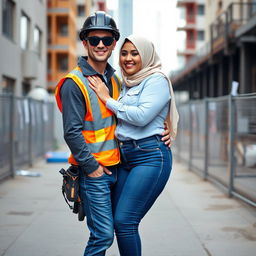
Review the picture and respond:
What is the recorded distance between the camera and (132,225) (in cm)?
332

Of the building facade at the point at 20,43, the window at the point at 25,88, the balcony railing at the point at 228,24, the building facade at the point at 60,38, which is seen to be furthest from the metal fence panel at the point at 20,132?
the building facade at the point at 60,38

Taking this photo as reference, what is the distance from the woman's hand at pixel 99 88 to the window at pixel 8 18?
1435 centimetres

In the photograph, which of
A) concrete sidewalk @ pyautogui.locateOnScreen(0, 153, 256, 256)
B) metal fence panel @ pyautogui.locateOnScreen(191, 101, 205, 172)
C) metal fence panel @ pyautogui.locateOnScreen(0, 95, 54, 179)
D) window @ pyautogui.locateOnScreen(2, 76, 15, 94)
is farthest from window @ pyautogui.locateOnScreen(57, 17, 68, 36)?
concrete sidewalk @ pyautogui.locateOnScreen(0, 153, 256, 256)

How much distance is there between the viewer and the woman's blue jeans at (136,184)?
3.31 m

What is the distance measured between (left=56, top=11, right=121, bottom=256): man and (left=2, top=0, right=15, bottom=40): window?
14231 millimetres

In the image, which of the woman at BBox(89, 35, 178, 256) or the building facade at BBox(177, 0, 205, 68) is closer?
the woman at BBox(89, 35, 178, 256)

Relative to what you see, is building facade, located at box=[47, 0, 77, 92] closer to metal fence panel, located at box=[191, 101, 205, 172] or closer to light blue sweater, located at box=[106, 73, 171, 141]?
metal fence panel, located at box=[191, 101, 205, 172]

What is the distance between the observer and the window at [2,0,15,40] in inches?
676

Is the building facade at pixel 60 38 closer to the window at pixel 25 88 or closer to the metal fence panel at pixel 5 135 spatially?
the window at pixel 25 88

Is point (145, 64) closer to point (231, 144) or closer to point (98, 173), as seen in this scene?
point (98, 173)

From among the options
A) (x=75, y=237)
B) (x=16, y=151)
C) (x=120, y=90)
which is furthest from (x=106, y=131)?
(x=16, y=151)

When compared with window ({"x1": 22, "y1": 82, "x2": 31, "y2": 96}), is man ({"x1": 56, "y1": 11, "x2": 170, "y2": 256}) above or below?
below

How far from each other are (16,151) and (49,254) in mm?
6870

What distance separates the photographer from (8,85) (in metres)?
18.1
